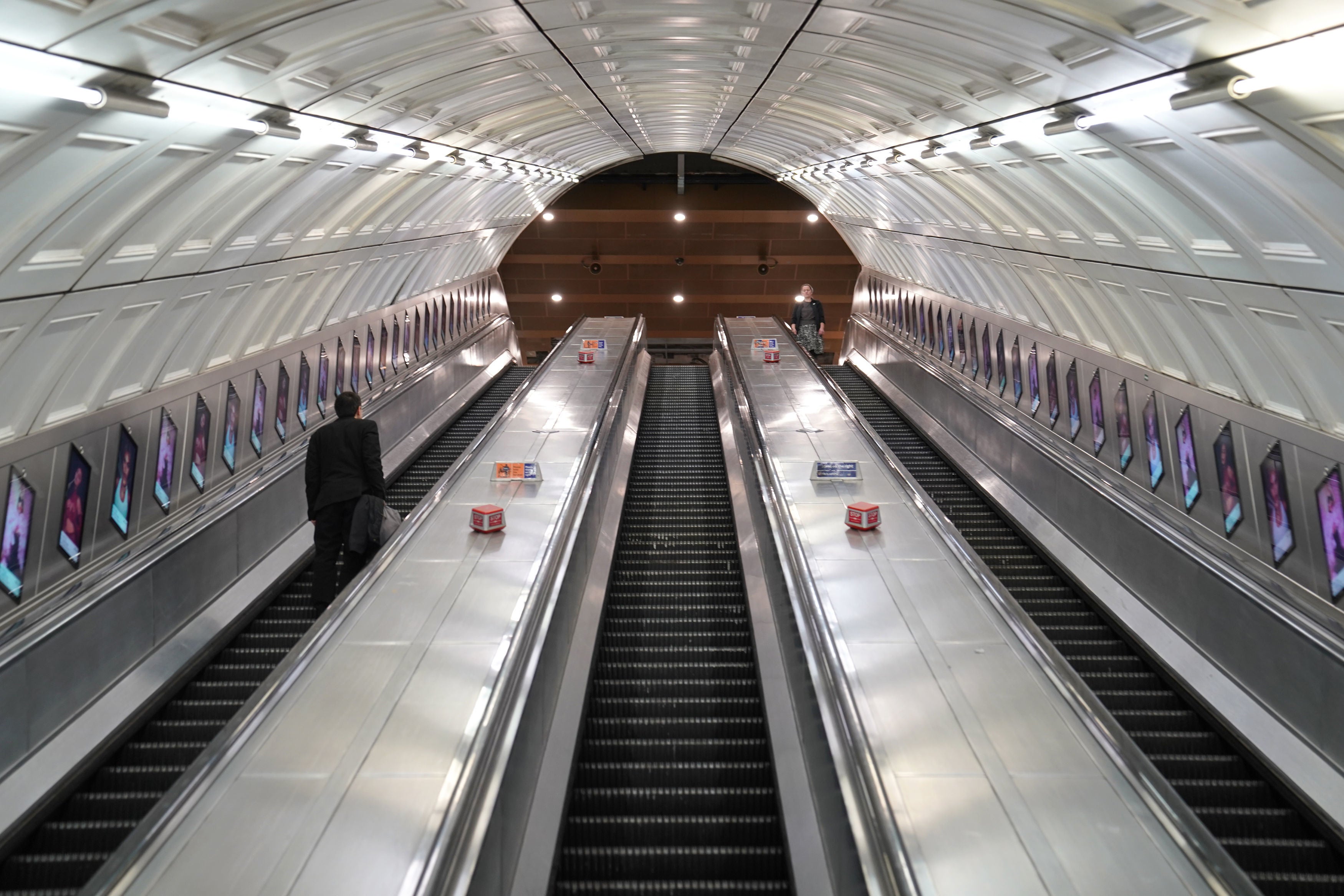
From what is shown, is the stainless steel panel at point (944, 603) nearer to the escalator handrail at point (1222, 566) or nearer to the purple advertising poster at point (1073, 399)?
the escalator handrail at point (1222, 566)

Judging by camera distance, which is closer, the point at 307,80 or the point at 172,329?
the point at 307,80

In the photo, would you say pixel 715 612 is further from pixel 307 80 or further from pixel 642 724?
pixel 307 80

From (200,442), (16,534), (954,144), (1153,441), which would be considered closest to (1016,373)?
(1153,441)

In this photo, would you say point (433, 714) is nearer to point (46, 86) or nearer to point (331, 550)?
point (331, 550)

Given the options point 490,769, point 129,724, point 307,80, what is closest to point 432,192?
point 307,80

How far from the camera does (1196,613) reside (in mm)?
7031

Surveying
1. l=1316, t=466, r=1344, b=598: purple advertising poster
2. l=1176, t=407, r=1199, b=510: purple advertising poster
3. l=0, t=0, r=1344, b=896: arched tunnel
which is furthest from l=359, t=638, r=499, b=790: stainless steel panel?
l=1176, t=407, r=1199, b=510: purple advertising poster

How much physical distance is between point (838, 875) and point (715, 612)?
3722mm

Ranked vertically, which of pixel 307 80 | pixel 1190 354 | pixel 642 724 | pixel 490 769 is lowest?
pixel 642 724

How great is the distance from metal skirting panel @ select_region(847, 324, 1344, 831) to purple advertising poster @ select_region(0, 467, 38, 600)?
25.4 feet

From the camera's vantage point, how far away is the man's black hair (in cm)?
729

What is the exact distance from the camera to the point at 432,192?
13.2m

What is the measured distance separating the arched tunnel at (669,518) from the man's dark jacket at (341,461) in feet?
0.12

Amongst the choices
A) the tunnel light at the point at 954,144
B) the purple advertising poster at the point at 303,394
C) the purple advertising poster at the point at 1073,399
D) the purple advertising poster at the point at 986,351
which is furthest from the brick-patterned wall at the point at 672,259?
the tunnel light at the point at 954,144
